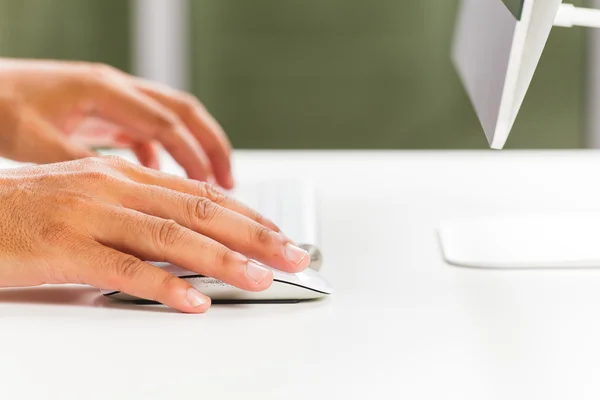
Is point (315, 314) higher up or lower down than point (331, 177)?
lower down

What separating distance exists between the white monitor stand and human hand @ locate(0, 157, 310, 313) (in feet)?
0.68

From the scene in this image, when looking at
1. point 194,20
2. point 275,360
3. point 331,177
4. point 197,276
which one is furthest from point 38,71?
point 194,20

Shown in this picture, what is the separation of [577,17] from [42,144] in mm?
657

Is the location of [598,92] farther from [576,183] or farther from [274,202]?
[274,202]

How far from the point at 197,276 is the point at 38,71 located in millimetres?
585

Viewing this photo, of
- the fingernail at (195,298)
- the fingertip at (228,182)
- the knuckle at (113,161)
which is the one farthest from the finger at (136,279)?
the fingertip at (228,182)

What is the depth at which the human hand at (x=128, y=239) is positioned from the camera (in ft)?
1.95

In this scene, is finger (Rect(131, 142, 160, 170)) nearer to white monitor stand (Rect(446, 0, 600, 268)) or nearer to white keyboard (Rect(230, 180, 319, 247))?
white keyboard (Rect(230, 180, 319, 247))

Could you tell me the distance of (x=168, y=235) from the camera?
2.00 feet

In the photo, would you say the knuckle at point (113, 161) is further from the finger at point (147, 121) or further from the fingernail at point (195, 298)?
the finger at point (147, 121)

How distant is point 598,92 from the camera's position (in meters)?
2.23

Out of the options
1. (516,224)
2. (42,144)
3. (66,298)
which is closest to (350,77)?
(42,144)

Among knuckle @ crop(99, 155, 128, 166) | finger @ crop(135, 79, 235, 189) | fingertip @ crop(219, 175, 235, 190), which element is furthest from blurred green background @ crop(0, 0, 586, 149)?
knuckle @ crop(99, 155, 128, 166)

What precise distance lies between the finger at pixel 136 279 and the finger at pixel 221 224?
5 cm
